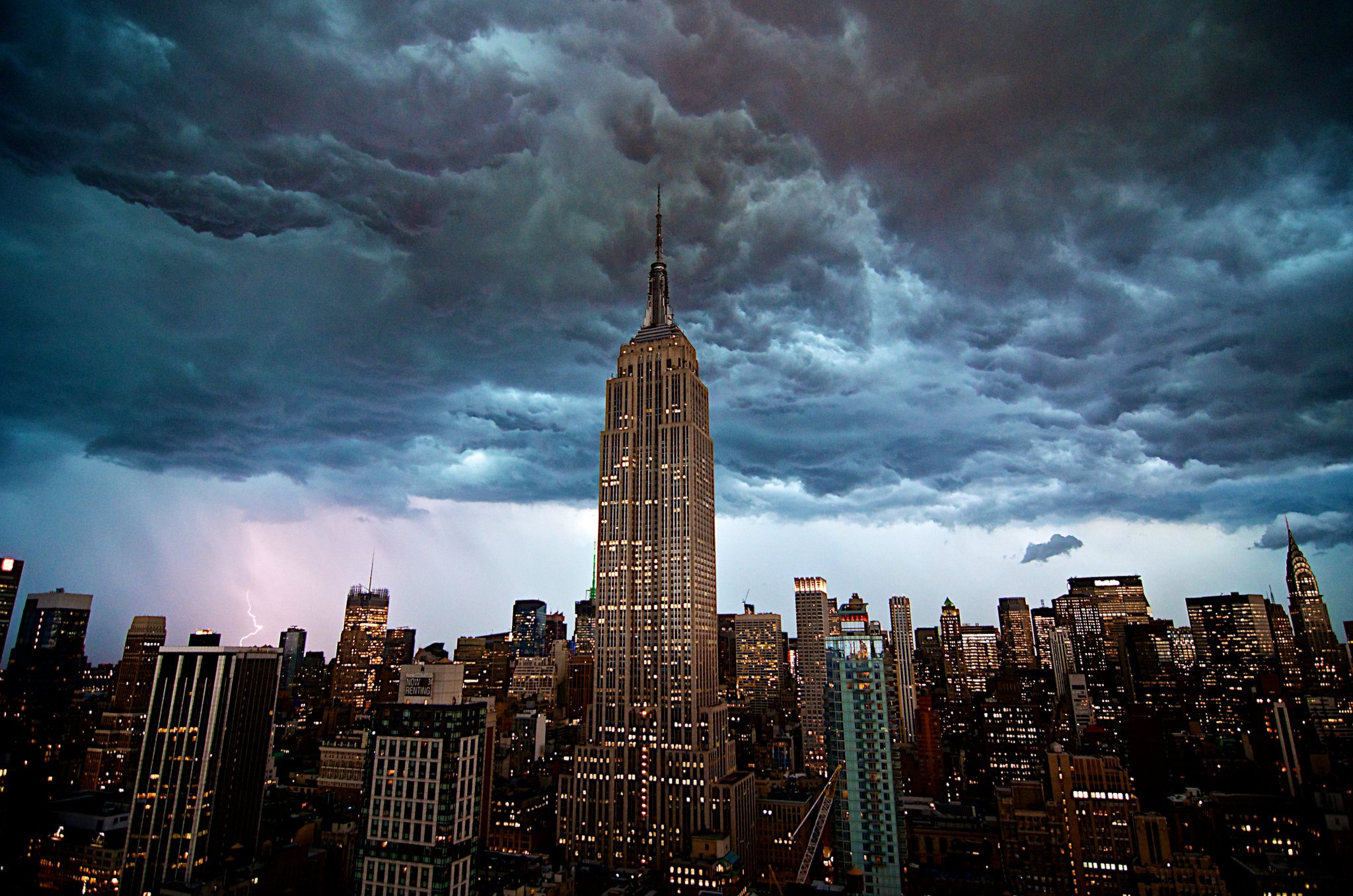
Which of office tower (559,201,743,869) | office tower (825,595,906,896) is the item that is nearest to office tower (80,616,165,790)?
office tower (559,201,743,869)

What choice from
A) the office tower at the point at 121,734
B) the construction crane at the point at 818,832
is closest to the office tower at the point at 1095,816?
the construction crane at the point at 818,832

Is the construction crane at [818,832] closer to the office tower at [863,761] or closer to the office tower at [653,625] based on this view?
the office tower at [863,761]

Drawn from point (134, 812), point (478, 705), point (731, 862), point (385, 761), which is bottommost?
point (731, 862)

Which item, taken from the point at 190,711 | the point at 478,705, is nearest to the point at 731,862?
the point at 478,705

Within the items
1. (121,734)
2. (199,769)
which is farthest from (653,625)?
(121,734)

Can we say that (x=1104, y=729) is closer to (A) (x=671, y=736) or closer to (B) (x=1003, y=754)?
(B) (x=1003, y=754)

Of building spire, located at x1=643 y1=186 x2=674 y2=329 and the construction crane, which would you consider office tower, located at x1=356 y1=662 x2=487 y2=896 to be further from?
building spire, located at x1=643 y1=186 x2=674 y2=329

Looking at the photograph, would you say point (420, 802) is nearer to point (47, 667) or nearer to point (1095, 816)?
point (1095, 816)
